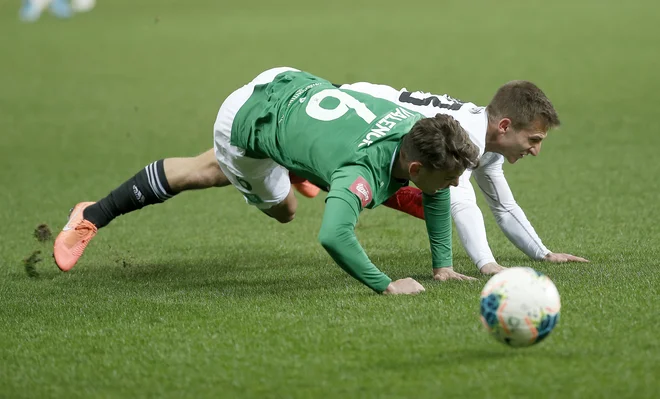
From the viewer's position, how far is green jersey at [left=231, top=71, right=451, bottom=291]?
4.37 meters

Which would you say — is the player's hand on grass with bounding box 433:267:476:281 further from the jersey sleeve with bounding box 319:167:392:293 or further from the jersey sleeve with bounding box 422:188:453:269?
the jersey sleeve with bounding box 319:167:392:293

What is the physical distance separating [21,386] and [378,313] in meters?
1.46

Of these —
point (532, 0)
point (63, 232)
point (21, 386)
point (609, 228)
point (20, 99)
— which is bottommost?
point (532, 0)

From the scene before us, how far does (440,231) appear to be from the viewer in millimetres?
5000

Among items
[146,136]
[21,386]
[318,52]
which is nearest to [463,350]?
[21,386]

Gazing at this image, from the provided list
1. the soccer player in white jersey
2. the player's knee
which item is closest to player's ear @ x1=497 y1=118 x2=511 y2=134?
the soccer player in white jersey

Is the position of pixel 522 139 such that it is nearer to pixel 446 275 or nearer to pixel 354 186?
Answer: pixel 446 275

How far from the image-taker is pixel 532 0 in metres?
23.0

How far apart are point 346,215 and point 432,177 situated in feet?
1.47

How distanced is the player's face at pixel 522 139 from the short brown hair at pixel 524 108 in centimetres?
2

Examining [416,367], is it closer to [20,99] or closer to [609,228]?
[609,228]

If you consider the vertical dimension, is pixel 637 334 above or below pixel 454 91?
above

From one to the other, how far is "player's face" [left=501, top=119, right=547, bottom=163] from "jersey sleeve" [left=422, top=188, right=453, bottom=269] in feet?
1.48

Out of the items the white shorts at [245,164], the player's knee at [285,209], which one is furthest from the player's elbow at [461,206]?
the player's knee at [285,209]
